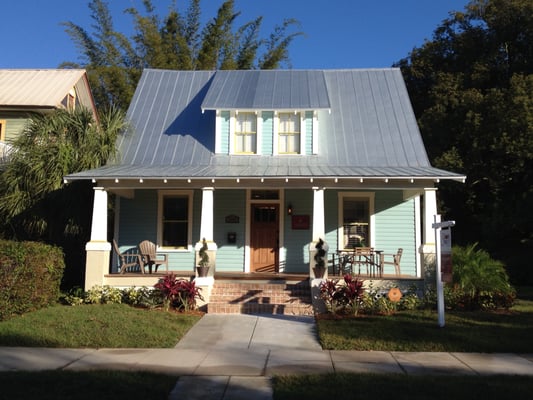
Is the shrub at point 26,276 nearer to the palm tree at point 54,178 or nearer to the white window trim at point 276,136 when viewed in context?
the palm tree at point 54,178

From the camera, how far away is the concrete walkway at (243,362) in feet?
21.9

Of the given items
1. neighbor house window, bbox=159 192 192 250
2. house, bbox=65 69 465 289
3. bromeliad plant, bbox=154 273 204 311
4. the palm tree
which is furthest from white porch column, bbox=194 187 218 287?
the palm tree

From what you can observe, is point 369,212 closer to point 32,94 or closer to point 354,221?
point 354,221

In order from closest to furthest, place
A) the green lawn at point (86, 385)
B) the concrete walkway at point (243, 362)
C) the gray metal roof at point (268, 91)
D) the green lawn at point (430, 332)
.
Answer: the green lawn at point (86, 385) → the concrete walkway at point (243, 362) → the green lawn at point (430, 332) → the gray metal roof at point (268, 91)

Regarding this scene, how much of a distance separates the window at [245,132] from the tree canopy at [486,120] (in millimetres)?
12014

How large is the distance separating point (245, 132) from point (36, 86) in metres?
10.1

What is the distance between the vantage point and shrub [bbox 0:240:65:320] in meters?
10.4

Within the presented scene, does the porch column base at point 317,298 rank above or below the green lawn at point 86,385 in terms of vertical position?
above

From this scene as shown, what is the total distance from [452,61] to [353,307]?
2180cm

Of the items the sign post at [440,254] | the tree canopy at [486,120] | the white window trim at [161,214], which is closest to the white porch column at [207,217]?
the white window trim at [161,214]

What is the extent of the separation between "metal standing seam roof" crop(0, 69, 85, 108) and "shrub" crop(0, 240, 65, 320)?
8942mm

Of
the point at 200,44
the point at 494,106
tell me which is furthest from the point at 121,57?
the point at 494,106

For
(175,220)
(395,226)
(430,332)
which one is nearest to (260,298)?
(175,220)

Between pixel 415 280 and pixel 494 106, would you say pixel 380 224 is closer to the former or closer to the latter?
pixel 415 280
